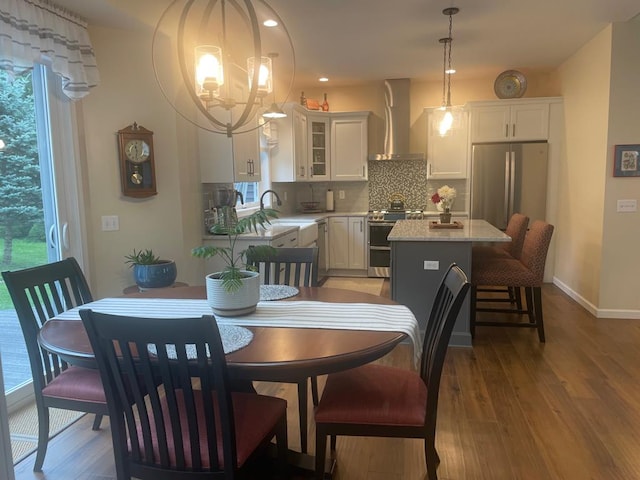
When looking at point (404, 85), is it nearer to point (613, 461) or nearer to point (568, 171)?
point (568, 171)

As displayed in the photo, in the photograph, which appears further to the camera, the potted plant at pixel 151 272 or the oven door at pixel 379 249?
the oven door at pixel 379 249

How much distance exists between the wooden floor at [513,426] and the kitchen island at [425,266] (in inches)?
13.1

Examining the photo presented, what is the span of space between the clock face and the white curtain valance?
1.60 feet

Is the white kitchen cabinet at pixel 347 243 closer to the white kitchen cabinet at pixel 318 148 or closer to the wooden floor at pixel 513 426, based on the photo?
the white kitchen cabinet at pixel 318 148

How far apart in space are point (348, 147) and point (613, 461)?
492 cm

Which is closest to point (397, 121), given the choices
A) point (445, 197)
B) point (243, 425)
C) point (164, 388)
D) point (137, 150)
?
point (445, 197)

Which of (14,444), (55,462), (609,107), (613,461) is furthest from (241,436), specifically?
(609,107)

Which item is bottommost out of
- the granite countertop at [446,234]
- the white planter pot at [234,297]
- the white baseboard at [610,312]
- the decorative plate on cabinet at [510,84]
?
the white baseboard at [610,312]

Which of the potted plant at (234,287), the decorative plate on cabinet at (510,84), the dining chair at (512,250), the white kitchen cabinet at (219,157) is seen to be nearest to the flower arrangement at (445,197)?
the dining chair at (512,250)

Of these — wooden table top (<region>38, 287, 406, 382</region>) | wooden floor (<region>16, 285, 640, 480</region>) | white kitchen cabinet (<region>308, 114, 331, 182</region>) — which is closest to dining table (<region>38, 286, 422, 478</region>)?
wooden table top (<region>38, 287, 406, 382</region>)

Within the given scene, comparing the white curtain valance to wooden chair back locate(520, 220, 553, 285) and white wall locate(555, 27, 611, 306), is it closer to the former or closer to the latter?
wooden chair back locate(520, 220, 553, 285)

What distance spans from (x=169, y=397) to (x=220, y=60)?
1283 millimetres

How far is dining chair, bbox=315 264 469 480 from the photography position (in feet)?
5.67

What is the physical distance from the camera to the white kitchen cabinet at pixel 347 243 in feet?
20.2
